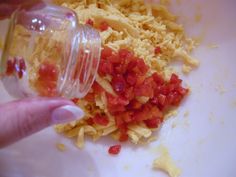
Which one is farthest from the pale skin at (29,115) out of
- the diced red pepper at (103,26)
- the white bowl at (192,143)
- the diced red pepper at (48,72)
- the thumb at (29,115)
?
the diced red pepper at (103,26)

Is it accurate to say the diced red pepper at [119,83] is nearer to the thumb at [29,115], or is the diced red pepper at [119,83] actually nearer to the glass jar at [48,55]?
the glass jar at [48,55]

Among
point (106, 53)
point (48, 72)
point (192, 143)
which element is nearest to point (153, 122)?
point (192, 143)

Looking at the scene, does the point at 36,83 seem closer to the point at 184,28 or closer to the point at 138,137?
the point at 138,137

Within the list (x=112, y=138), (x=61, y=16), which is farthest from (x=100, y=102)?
(x=61, y=16)

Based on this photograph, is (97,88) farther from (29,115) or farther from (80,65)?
(29,115)

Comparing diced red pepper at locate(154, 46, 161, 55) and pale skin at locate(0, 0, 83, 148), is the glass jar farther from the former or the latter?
diced red pepper at locate(154, 46, 161, 55)

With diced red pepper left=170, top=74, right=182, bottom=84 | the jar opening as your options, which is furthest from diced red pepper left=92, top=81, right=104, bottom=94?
diced red pepper left=170, top=74, right=182, bottom=84
